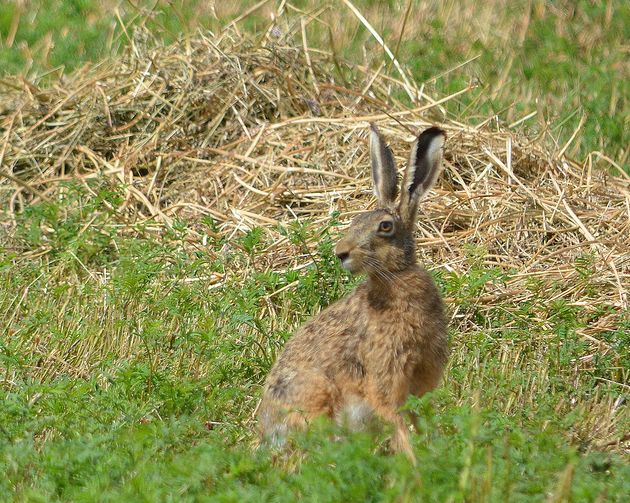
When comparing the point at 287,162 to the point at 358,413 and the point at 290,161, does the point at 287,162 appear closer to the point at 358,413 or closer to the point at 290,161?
the point at 290,161

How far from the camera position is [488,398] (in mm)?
5836

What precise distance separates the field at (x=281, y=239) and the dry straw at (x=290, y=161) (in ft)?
0.08

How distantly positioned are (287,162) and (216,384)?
3.14 m

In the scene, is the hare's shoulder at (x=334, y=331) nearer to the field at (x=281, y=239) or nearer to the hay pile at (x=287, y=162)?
the field at (x=281, y=239)

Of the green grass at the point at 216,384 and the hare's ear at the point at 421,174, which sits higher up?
the hare's ear at the point at 421,174

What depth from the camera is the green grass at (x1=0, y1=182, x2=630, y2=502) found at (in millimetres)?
4105

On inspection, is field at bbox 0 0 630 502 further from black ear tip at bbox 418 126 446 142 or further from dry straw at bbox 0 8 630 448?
black ear tip at bbox 418 126 446 142

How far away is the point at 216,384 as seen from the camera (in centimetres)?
606

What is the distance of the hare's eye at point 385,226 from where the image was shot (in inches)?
220

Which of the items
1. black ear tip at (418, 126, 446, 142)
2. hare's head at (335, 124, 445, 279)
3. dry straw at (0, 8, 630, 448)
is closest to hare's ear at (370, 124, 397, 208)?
hare's head at (335, 124, 445, 279)

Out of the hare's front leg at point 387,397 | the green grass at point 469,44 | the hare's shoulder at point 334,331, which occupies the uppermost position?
the hare's shoulder at point 334,331

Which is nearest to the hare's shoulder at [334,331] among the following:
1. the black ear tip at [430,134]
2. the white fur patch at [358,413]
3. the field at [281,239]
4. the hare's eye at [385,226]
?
the white fur patch at [358,413]

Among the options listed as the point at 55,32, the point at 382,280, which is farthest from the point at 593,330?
the point at 55,32

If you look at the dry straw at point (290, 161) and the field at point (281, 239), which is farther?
the dry straw at point (290, 161)
